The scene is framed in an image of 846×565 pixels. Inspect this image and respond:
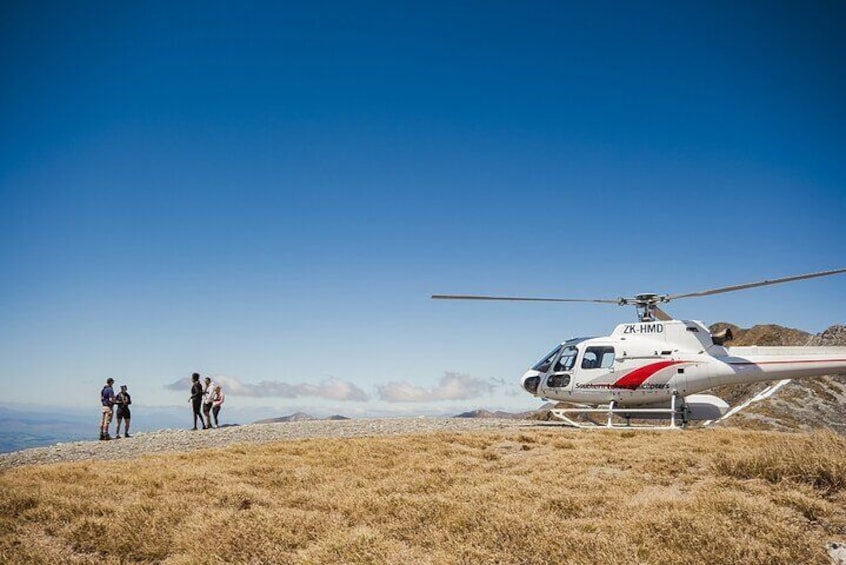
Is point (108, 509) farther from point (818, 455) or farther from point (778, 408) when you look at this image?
point (778, 408)

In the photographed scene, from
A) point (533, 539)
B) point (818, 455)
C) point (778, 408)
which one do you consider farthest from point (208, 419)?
point (778, 408)

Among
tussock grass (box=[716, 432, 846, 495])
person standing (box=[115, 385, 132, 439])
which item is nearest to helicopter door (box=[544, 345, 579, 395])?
tussock grass (box=[716, 432, 846, 495])

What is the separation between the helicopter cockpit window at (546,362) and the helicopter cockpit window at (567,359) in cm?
34

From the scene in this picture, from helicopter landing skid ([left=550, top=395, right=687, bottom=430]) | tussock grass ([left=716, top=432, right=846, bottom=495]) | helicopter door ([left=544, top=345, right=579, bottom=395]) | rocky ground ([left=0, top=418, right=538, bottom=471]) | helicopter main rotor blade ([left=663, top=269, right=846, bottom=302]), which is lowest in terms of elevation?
rocky ground ([left=0, top=418, right=538, bottom=471])

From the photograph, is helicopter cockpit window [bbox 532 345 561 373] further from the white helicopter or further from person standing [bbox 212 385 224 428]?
person standing [bbox 212 385 224 428]

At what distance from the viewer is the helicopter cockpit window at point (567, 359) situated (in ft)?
66.0

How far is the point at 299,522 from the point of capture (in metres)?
6.99

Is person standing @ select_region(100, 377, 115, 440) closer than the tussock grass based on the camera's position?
No

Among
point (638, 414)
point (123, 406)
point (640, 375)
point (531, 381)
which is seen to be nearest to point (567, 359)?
point (531, 381)

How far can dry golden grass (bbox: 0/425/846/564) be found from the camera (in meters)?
5.65

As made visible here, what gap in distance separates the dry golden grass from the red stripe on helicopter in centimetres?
713

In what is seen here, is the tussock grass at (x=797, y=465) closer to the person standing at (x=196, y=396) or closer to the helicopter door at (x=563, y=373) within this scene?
the helicopter door at (x=563, y=373)

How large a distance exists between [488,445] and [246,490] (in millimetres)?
6580

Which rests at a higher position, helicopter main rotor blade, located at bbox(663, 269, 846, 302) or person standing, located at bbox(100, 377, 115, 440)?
helicopter main rotor blade, located at bbox(663, 269, 846, 302)
